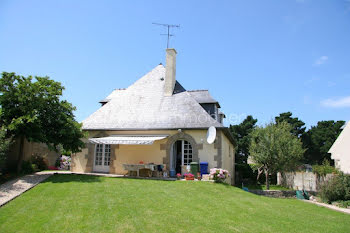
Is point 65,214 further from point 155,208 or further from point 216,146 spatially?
point 216,146

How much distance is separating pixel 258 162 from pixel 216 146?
7.33 meters

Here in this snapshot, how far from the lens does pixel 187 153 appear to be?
1700 centimetres

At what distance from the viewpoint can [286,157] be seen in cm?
2066

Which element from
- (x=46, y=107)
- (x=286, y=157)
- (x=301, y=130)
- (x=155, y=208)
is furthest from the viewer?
(x=301, y=130)

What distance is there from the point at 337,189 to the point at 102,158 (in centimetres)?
1553

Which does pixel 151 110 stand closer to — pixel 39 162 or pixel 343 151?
pixel 39 162

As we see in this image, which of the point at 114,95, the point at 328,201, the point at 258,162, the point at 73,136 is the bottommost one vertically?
the point at 328,201

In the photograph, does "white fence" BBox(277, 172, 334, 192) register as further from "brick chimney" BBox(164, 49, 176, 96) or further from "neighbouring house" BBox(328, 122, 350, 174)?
"brick chimney" BBox(164, 49, 176, 96)

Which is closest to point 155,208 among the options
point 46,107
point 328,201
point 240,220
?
point 240,220

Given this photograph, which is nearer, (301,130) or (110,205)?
(110,205)

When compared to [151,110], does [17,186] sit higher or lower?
lower

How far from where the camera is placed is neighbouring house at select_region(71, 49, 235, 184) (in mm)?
16469

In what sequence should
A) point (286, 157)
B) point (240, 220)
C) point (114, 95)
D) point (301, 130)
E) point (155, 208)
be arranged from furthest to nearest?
point (301, 130)
point (114, 95)
point (286, 157)
point (155, 208)
point (240, 220)

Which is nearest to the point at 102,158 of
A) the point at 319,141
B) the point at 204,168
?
the point at 204,168
